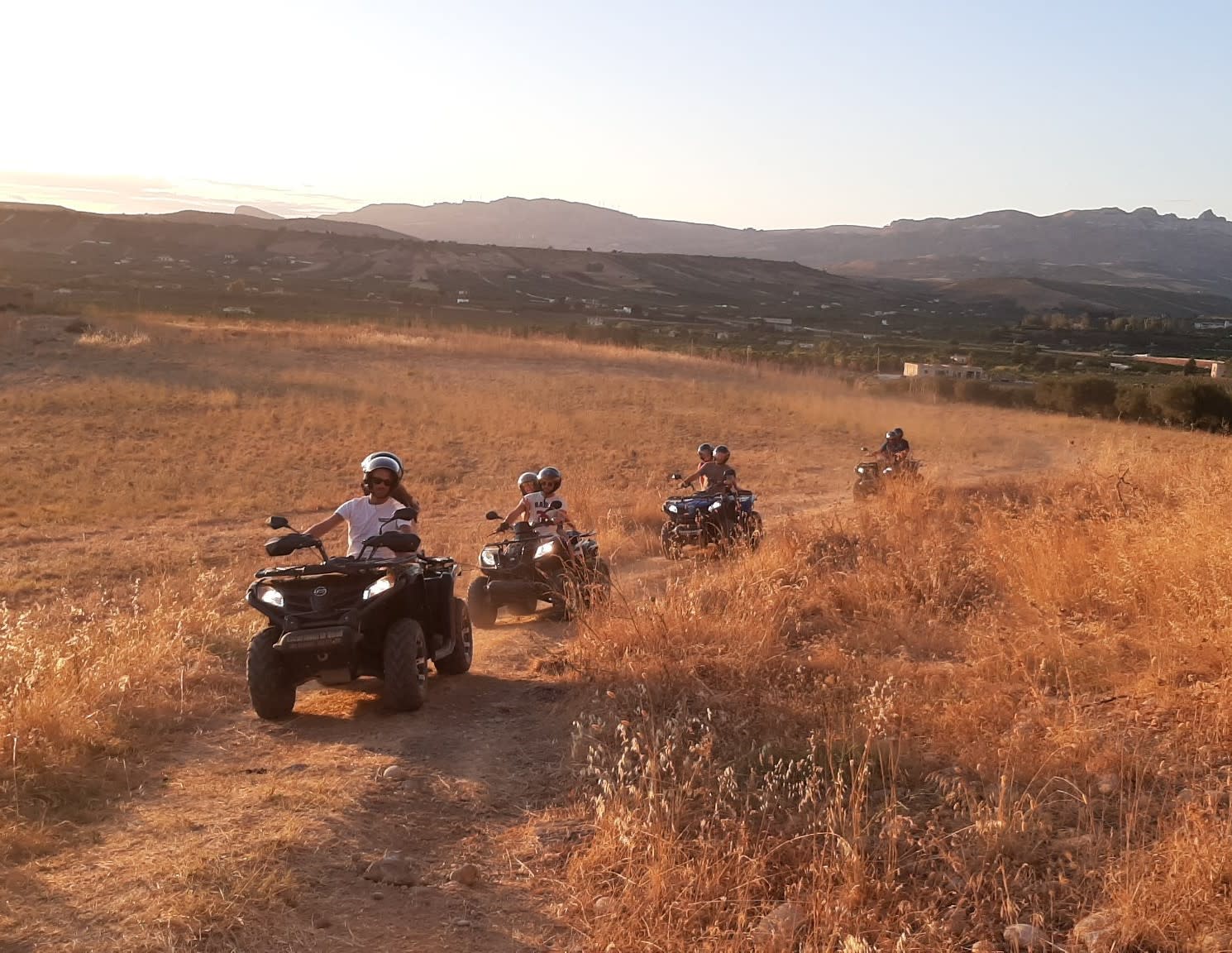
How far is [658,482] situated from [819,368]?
116 ft

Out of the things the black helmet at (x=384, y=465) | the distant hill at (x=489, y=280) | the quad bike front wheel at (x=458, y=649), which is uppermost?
the distant hill at (x=489, y=280)

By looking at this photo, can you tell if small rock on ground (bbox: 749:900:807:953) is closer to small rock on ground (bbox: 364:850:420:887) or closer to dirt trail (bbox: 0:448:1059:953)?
dirt trail (bbox: 0:448:1059:953)

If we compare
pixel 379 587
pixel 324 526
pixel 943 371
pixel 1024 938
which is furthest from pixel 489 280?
pixel 1024 938

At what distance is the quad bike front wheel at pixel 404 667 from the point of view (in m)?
7.23

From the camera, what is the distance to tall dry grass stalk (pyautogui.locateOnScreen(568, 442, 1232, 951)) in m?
4.27

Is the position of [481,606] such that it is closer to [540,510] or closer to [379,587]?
[540,510]

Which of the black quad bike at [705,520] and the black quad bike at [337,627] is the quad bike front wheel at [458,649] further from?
the black quad bike at [705,520]

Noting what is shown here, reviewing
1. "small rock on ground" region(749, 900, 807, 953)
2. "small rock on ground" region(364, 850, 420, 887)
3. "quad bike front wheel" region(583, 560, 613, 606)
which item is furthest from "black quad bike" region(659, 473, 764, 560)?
"small rock on ground" region(749, 900, 807, 953)

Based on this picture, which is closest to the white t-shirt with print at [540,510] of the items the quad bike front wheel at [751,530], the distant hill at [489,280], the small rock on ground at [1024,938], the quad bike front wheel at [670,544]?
the quad bike front wheel at [751,530]

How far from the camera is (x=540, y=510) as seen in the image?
1119 centimetres

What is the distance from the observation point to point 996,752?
5.57 m

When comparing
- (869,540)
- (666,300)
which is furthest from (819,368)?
(666,300)

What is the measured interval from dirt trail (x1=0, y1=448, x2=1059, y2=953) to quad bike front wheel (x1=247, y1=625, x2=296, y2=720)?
0.40 ft

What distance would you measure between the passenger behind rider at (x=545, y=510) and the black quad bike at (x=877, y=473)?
6973 millimetres
